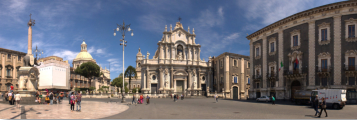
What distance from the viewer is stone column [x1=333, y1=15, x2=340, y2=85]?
2845cm

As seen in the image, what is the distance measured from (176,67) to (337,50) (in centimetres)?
3714

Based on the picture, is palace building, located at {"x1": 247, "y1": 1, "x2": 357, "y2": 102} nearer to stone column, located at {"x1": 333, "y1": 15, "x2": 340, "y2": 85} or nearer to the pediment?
stone column, located at {"x1": 333, "y1": 15, "x2": 340, "y2": 85}

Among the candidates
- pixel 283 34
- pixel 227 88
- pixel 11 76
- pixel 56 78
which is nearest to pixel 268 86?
pixel 283 34

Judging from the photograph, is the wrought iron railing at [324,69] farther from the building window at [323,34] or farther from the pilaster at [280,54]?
the pilaster at [280,54]

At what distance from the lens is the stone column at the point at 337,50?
28453mm

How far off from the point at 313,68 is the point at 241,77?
27189 millimetres

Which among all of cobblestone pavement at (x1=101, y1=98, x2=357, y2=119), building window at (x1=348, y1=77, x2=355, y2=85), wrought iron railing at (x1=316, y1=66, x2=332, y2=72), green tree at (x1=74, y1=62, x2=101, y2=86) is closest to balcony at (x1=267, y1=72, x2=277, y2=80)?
wrought iron railing at (x1=316, y1=66, x2=332, y2=72)

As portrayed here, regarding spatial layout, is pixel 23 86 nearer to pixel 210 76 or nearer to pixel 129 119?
pixel 129 119

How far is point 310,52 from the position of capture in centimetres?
3147

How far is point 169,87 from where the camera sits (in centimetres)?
5912

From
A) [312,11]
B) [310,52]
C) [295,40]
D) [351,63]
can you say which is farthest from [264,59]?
[351,63]

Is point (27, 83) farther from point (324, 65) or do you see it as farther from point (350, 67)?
point (350, 67)

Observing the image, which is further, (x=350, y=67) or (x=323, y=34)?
(x=323, y=34)

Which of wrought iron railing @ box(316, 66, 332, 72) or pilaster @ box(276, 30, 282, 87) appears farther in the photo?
pilaster @ box(276, 30, 282, 87)
